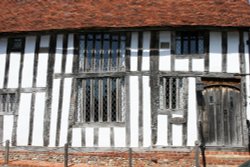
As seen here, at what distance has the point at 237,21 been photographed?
14.3 meters

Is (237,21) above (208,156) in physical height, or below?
above

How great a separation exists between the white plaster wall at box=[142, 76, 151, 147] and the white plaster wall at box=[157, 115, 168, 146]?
36cm

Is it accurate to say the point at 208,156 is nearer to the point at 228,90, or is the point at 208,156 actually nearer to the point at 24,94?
the point at 228,90

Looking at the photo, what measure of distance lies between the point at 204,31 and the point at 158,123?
149 inches

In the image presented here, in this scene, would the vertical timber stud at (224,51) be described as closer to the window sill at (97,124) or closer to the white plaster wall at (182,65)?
the white plaster wall at (182,65)

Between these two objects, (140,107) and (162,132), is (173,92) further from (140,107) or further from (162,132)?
(162,132)

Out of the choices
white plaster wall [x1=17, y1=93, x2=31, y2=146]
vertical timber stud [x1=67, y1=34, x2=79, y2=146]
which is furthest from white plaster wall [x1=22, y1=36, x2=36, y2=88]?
vertical timber stud [x1=67, y1=34, x2=79, y2=146]

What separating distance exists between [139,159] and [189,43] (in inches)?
182

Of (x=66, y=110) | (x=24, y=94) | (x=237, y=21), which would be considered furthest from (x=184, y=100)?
(x=24, y=94)

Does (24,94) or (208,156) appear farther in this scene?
(24,94)

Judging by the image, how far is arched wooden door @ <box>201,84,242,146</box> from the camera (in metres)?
14.3

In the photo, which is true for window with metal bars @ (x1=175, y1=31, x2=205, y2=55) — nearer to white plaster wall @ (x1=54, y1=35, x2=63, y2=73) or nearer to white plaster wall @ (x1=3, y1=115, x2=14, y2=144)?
white plaster wall @ (x1=54, y1=35, x2=63, y2=73)

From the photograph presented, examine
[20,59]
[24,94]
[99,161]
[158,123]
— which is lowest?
[99,161]

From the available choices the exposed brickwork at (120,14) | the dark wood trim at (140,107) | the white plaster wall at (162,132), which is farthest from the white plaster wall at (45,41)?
the white plaster wall at (162,132)
